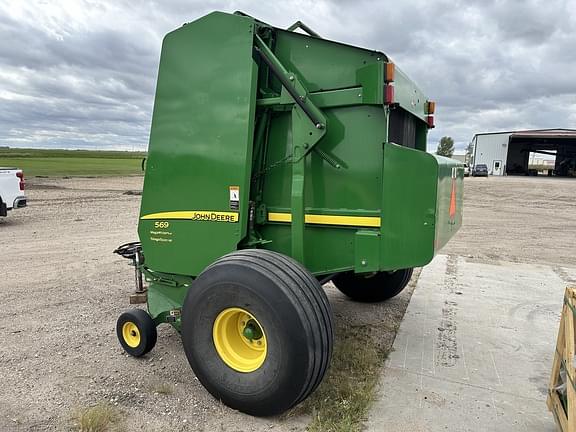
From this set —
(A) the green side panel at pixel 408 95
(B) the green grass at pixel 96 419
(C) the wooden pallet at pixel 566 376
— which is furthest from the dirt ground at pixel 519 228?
(B) the green grass at pixel 96 419

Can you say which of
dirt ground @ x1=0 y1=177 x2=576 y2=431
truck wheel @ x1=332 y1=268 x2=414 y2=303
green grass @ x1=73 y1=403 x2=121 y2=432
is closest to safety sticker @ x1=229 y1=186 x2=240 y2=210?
dirt ground @ x1=0 y1=177 x2=576 y2=431

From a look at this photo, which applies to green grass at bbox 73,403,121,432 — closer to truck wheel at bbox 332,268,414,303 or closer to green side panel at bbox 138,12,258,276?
green side panel at bbox 138,12,258,276

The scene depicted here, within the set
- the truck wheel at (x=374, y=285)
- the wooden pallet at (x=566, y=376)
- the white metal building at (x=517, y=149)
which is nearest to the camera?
the wooden pallet at (x=566, y=376)

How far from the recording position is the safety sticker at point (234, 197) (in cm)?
326

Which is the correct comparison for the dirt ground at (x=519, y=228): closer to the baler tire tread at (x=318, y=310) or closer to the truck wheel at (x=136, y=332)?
the baler tire tread at (x=318, y=310)

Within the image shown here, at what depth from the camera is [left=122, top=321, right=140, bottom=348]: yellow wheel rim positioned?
12.1 feet

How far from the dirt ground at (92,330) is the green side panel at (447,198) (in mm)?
1337

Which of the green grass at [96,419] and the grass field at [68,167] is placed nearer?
the green grass at [96,419]

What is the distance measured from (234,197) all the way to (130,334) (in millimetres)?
1530

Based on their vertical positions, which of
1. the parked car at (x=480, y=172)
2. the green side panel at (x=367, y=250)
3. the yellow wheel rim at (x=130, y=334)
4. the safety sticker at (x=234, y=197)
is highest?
the parked car at (x=480, y=172)

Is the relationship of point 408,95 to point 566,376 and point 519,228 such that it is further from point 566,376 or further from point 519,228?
point 519,228

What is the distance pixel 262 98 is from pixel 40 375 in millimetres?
2701

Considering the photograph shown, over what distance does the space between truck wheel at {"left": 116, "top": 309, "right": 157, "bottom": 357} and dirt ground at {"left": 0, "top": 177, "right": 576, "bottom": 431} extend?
4.5 inches

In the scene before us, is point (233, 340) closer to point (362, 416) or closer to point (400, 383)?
point (362, 416)
